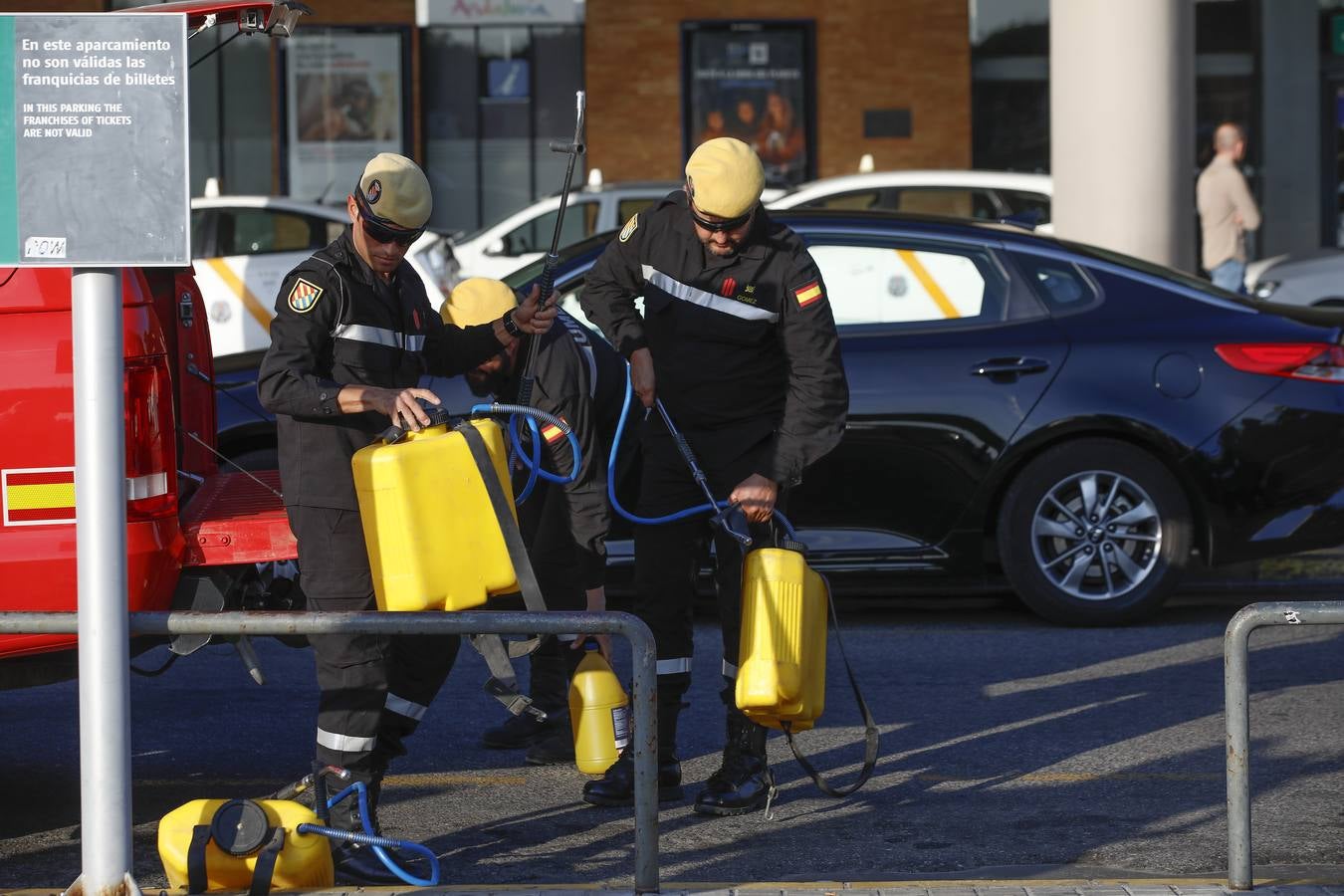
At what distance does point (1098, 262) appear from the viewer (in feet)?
26.9

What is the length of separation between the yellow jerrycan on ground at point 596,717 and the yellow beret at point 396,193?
124cm

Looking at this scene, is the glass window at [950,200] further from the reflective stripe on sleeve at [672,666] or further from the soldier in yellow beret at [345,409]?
the soldier in yellow beret at [345,409]

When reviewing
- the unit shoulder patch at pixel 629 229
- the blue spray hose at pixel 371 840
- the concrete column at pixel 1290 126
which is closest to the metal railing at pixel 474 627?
the blue spray hose at pixel 371 840

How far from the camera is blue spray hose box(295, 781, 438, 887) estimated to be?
14.9 ft

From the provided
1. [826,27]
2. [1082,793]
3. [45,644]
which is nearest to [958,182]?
[826,27]

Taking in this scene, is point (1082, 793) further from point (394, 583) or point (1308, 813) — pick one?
point (394, 583)

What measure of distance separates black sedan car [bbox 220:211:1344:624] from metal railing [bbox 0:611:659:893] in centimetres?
363

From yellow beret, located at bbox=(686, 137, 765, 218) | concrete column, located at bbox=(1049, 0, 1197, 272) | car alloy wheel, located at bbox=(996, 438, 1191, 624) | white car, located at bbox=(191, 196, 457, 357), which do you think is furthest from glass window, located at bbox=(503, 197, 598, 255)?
yellow beret, located at bbox=(686, 137, 765, 218)

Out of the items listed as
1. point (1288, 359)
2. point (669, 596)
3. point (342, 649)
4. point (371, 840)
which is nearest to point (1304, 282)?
point (1288, 359)

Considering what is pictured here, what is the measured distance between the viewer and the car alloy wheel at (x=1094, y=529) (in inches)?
313

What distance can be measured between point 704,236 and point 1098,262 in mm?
3238

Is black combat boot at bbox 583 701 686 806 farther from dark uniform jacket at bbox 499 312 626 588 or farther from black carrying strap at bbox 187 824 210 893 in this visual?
black carrying strap at bbox 187 824 210 893

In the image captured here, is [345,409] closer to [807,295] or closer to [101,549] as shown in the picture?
[101,549]

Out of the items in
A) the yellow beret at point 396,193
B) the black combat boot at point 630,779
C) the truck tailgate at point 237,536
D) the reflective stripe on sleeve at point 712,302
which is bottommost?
the black combat boot at point 630,779
